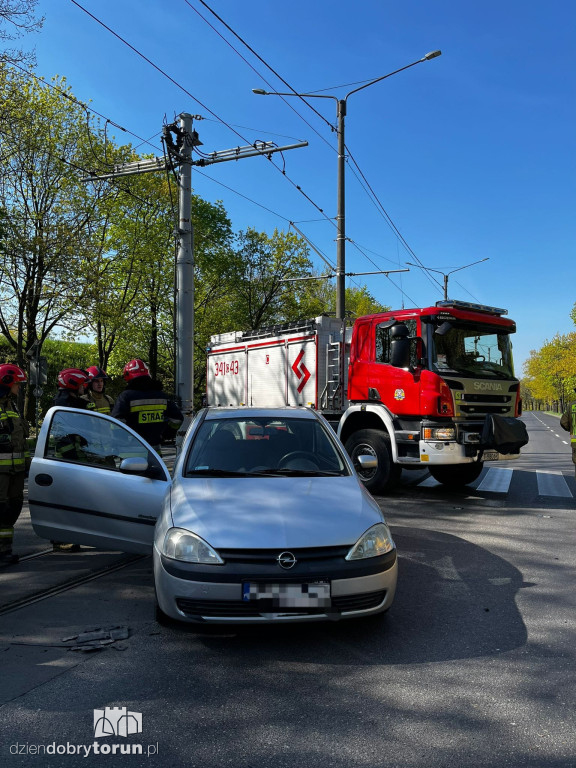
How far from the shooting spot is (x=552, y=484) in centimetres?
1088

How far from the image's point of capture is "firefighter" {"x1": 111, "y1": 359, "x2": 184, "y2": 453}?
6.48m

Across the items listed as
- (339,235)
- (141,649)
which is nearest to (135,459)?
(141,649)

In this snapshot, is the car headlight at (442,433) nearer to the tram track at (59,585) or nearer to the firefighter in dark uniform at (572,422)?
the firefighter in dark uniform at (572,422)

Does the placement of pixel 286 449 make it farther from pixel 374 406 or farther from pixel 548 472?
pixel 548 472

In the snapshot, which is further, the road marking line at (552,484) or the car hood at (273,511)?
the road marking line at (552,484)

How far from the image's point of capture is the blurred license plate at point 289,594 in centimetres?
337

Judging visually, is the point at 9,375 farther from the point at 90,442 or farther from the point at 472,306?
the point at 472,306

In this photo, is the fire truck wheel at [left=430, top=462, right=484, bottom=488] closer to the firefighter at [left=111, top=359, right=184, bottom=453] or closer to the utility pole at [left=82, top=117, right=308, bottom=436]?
the utility pole at [left=82, top=117, right=308, bottom=436]

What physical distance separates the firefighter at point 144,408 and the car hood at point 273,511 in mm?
2254

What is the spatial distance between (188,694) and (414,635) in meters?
1.52

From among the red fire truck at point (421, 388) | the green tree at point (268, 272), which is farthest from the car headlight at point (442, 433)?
the green tree at point (268, 272)

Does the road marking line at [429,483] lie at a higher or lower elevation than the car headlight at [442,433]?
lower

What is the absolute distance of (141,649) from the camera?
3.61 meters

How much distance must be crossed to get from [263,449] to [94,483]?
1461mm
